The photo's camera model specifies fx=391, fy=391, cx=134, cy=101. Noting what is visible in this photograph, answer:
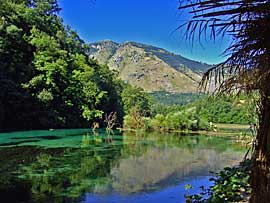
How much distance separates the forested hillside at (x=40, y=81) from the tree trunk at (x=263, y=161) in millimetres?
30774

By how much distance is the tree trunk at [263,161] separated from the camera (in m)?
A: 1.54

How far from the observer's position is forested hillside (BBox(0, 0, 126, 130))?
32.6 m

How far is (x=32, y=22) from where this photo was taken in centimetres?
3875

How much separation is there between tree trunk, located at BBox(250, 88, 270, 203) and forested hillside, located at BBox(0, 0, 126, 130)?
3077cm

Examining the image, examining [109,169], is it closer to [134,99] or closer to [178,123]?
[178,123]

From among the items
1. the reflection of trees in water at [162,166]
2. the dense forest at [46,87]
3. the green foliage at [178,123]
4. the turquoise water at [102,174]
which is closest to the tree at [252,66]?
the turquoise water at [102,174]

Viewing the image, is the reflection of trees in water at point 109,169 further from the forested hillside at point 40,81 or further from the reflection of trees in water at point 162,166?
the forested hillside at point 40,81

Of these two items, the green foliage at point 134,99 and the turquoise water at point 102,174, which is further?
the green foliage at point 134,99

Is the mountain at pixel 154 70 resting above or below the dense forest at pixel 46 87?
above

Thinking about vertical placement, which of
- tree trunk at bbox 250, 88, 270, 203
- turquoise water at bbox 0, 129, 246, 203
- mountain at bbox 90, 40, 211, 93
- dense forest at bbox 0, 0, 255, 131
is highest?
mountain at bbox 90, 40, 211, 93

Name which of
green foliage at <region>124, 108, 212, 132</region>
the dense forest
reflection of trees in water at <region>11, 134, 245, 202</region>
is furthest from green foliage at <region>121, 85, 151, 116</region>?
reflection of trees in water at <region>11, 134, 245, 202</region>

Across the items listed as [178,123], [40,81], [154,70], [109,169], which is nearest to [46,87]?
[40,81]

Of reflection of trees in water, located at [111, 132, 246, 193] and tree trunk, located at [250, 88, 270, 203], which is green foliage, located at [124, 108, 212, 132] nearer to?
reflection of trees in water, located at [111, 132, 246, 193]

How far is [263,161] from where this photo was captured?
1.57 metres
